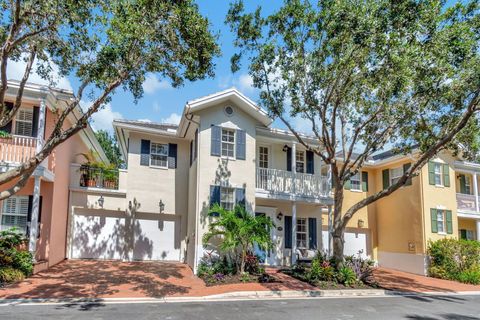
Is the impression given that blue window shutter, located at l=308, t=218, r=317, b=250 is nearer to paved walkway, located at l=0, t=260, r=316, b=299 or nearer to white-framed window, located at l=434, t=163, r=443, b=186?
paved walkway, located at l=0, t=260, r=316, b=299

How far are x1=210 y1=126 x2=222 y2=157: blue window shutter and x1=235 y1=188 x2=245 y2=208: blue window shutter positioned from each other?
1838mm

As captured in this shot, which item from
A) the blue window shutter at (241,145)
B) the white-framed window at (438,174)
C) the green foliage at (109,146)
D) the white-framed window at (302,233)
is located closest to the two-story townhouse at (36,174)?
the blue window shutter at (241,145)

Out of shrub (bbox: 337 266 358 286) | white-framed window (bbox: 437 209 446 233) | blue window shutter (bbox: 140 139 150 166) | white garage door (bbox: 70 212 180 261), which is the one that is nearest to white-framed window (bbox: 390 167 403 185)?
white-framed window (bbox: 437 209 446 233)

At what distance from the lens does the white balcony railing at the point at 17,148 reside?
13.7 meters

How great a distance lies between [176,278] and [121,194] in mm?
6247

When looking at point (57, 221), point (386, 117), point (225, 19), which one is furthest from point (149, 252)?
point (386, 117)

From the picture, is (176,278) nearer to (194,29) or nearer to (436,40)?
(194,29)

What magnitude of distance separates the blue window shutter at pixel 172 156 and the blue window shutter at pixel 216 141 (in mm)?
3619

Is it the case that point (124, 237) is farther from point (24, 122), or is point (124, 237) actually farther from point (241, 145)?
point (241, 145)

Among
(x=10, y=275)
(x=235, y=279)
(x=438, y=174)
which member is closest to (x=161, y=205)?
(x=235, y=279)

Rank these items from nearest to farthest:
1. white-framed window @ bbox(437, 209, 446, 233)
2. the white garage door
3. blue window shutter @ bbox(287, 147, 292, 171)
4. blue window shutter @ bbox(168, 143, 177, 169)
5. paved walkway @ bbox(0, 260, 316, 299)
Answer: paved walkway @ bbox(0, 260, 316, 299), the white garage door, blue window shutter @ bbox(168, 143, 177, 169), blue window shutter @ bbox(287, 147, 292, 171), white-framed window @ bbox(437, 209, 446, 233)

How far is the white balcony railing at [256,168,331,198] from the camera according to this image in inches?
704

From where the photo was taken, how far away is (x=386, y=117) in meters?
14.8

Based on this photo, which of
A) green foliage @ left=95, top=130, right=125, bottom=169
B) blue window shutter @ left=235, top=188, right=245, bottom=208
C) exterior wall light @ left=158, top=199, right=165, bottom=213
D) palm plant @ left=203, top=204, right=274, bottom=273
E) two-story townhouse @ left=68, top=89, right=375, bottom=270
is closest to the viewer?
palm plant @ left=203, top=204, right=274, bottom=273
